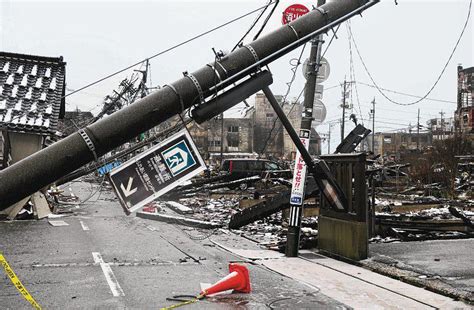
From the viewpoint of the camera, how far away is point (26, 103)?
19.4 metres

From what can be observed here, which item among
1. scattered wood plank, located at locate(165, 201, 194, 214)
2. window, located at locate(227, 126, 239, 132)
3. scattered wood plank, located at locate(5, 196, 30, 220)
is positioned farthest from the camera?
window, located at locate(227, 126, 239, 132)

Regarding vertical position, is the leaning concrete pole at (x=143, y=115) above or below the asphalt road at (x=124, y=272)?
above

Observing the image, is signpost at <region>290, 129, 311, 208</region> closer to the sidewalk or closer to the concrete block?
the concrete block

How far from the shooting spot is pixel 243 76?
7281mm

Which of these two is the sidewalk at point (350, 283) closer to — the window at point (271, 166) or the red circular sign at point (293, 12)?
the red circular sign at point (293, 12)

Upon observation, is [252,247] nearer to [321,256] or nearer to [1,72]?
[321,256]

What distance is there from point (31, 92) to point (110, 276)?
13656 millimetres

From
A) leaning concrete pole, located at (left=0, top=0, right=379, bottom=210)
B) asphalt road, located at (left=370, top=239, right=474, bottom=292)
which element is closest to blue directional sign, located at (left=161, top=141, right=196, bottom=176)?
leaning concrete pole, located at (left=0, top=0, right=379, bottom=210)

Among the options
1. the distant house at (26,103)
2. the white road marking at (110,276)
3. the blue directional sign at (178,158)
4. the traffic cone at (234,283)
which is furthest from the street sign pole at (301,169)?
the distant house at (26,103)

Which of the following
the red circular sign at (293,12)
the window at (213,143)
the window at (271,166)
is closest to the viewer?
the red circular sign at (293,12)

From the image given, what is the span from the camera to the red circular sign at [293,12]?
1107cm

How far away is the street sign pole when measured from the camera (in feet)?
36.7

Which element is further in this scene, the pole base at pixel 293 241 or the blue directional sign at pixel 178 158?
the pole base at pixel 293 241

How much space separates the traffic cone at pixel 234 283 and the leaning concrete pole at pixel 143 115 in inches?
108
